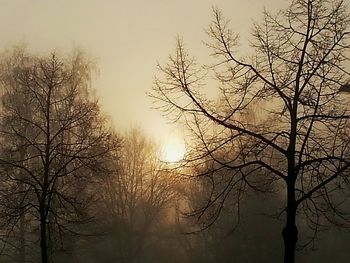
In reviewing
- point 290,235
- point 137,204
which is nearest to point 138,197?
point 137,204

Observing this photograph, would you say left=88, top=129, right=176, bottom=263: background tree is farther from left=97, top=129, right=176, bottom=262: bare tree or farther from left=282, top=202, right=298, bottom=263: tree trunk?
left=282, top=202, right=298, bottom=263: tree trunk

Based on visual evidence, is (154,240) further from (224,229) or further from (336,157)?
(336,157)

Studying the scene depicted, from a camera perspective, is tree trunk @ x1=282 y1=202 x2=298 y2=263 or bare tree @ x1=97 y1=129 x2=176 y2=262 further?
bare tree @ x1=97 y1=129 x2=176 y2=262

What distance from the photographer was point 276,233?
28422mm

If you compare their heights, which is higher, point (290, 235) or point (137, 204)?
point (137, 204)

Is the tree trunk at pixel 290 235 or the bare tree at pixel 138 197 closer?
the tree trunk at pixel 290 235

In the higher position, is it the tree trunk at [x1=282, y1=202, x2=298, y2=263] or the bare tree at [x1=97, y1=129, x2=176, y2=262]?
the bare tree at [x1=97, y1=129, x2=176, y2=262]

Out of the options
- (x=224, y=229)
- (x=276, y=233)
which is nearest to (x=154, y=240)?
(x=224, y=229)

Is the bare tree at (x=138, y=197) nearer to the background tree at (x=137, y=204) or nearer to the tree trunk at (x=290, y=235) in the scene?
the background tree at (x=137, y=204)

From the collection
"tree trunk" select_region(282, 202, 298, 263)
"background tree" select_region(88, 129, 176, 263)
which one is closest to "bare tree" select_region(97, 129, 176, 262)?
"background tree" select_region(88, 129, 176, 263)

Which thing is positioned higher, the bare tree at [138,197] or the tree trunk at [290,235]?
Answer: the bare tree at [138,197]

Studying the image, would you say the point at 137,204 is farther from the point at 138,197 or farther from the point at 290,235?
the point at 290,235

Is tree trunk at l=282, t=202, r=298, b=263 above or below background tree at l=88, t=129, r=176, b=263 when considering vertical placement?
below

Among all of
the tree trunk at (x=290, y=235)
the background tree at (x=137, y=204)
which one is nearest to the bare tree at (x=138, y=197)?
the background tree at (x=137, y=204)
